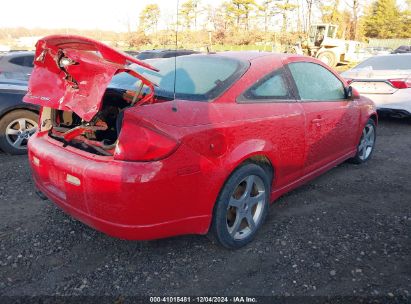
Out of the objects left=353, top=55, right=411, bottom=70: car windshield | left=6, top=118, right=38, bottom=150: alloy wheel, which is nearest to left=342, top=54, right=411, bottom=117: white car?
left=353, top=55, right=411, bottom=70: car windshield

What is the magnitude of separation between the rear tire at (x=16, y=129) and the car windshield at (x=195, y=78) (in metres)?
2.63

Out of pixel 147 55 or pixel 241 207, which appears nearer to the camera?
pixel 241 207

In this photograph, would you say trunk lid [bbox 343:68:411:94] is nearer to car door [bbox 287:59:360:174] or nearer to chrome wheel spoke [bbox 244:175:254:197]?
car door [bbox 287:59:360:174]

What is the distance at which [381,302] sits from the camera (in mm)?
2240

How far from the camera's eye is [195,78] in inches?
113

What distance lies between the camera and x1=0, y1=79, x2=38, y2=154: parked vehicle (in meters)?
4.93

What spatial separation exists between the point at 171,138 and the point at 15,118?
374cm

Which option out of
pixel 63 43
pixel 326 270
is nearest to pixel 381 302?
pixel 326 270

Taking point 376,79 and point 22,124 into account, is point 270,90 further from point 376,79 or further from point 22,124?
point 376,79

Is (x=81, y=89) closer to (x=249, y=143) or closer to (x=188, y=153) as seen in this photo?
(x=188, y=153)

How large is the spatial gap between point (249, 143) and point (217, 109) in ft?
1.18

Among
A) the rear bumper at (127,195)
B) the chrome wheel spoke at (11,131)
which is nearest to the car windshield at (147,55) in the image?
the chrome wheel spoke at (11,131)

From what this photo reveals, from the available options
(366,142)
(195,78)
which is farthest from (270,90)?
(366,142)

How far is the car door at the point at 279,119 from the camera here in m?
2.77
